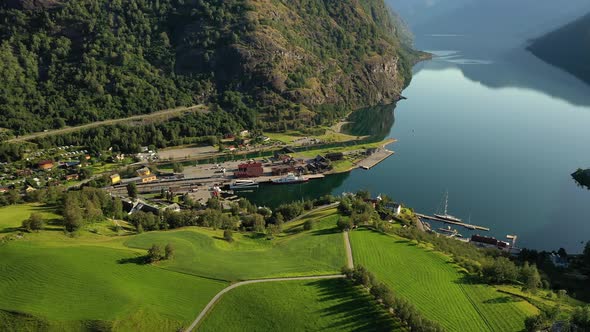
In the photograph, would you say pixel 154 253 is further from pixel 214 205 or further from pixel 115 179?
pixel 115 179

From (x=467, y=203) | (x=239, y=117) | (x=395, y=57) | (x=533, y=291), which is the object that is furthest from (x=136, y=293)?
(x=395, y=57)

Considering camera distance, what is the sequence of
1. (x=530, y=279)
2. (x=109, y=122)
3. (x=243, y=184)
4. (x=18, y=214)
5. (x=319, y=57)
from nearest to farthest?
1. (x=530, y=279)
2. (x=18, y=214)
3. (x=243, y=184)
4. (x=109, y=122)
5. (x=319, y=57)

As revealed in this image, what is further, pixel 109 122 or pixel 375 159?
pixel 109 122

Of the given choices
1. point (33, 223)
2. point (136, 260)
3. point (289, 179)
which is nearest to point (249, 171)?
point (289, 179)

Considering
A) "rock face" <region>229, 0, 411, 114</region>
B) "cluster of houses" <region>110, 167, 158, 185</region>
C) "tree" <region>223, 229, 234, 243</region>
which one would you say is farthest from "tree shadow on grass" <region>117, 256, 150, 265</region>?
"rock face" <region>229, 0, 411, 114</region>

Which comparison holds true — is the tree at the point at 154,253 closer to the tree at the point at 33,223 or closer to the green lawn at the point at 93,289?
the green lawn at the point at 93,289

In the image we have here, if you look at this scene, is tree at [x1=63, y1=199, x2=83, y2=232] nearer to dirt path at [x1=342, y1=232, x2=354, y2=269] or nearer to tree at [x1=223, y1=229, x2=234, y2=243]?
tree at [x1=223, y1=229, x2=234, y2=243]

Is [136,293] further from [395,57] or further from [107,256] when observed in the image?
[395,57]
